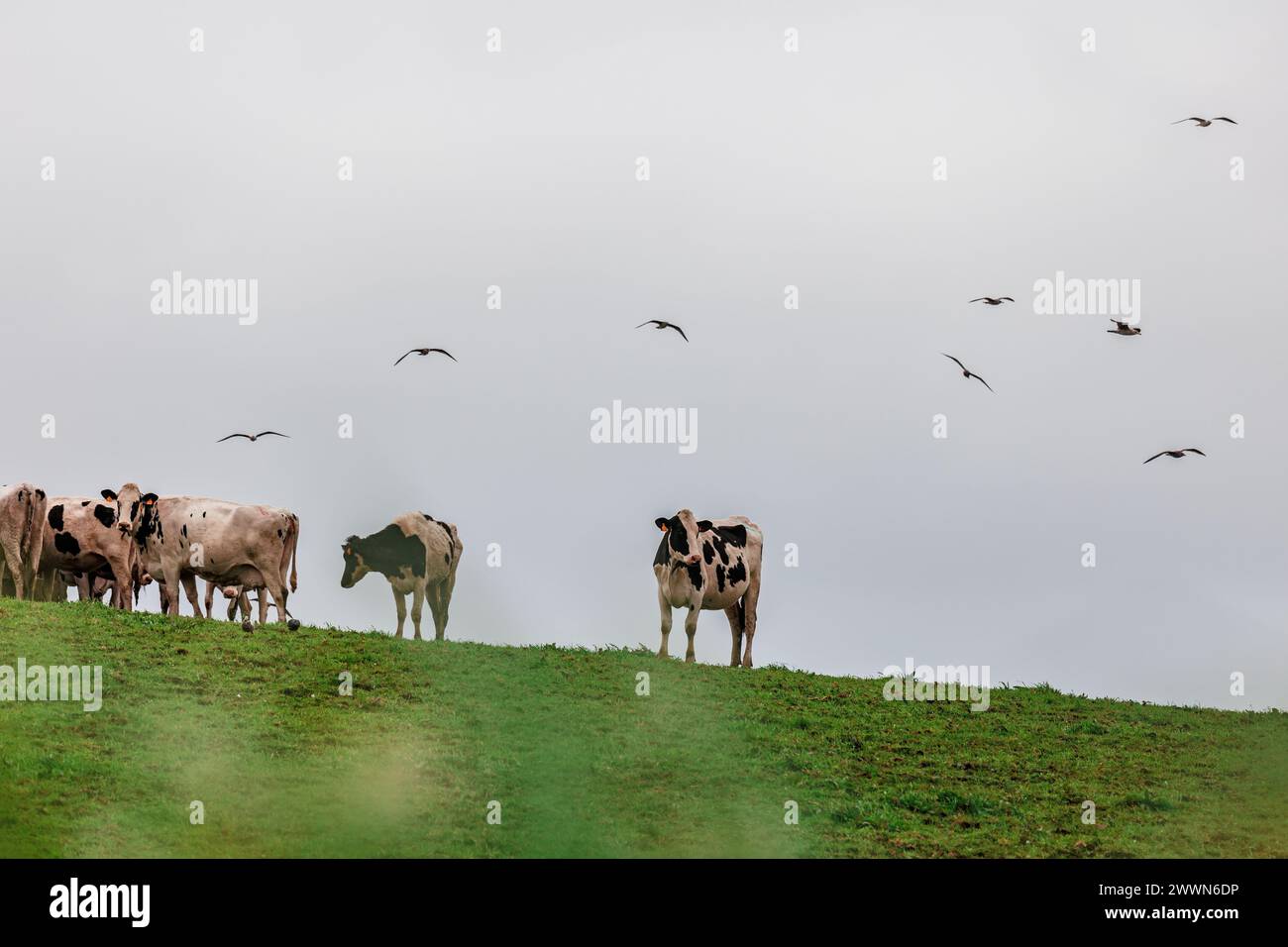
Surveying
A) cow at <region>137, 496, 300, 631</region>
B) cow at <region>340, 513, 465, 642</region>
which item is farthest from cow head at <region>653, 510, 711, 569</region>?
cow at <region>137, 496, 300, 631</region>

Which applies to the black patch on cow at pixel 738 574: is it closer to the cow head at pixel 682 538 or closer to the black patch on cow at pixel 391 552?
the cow head at pixel 682 538

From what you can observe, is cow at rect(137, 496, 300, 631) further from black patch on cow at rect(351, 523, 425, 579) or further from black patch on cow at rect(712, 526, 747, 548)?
black patch on cow at rect(712, 526, 747, 548)

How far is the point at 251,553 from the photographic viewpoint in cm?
3400

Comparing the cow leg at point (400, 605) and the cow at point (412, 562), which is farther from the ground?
the cow at point (412, 562)

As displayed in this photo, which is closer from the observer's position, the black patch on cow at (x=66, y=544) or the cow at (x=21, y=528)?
the cow at (x=21, y=528)

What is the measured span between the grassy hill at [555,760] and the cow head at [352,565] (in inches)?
146

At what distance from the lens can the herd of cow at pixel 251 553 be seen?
34.1m

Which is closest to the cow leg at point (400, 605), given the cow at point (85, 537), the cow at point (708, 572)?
the cow at point (708, 572)

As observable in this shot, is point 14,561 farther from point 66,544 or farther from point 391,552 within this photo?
point 391,552

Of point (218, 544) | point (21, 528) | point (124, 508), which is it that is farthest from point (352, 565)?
point (21, 528)
